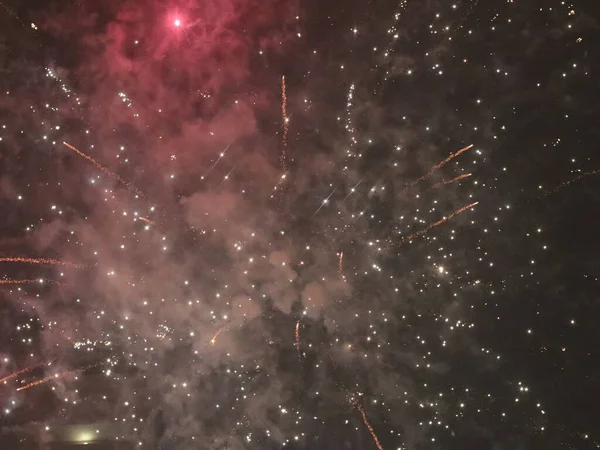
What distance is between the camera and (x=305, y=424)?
2.87 m

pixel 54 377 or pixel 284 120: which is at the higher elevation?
pixel 284 120

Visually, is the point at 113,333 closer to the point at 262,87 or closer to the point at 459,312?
the point at 262,87

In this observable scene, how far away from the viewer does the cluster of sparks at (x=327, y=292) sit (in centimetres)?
273

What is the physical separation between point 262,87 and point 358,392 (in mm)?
2089

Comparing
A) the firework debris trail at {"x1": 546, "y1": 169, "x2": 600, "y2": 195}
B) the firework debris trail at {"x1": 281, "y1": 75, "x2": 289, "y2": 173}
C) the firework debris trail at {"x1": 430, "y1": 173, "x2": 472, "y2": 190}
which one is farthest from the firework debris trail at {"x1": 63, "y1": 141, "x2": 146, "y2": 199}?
the firework debris trail at {"x1": 546, "y1": 169, "x2": 600, "y2": 195}

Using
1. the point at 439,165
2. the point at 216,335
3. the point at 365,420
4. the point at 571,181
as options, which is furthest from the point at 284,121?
the point at 365,420

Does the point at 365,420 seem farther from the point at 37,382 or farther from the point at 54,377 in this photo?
the point at 37,382

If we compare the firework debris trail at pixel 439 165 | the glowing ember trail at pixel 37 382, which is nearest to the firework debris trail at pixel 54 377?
the glowing ember trail at pixel 37 382

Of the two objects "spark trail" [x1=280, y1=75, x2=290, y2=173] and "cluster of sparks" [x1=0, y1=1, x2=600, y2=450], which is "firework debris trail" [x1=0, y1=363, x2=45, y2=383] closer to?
"cluster of sparks" [x1=0, y1=1, x2=600, y2=450]

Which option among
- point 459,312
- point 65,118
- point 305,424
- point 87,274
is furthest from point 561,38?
point 87,274

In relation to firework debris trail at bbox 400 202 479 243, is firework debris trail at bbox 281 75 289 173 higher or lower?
higher

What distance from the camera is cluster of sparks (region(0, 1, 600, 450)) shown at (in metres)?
2.73

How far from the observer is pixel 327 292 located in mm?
2820

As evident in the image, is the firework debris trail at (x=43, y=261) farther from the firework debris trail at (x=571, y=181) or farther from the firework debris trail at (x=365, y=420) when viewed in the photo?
the firework debris trail at (x=571, y=181)
